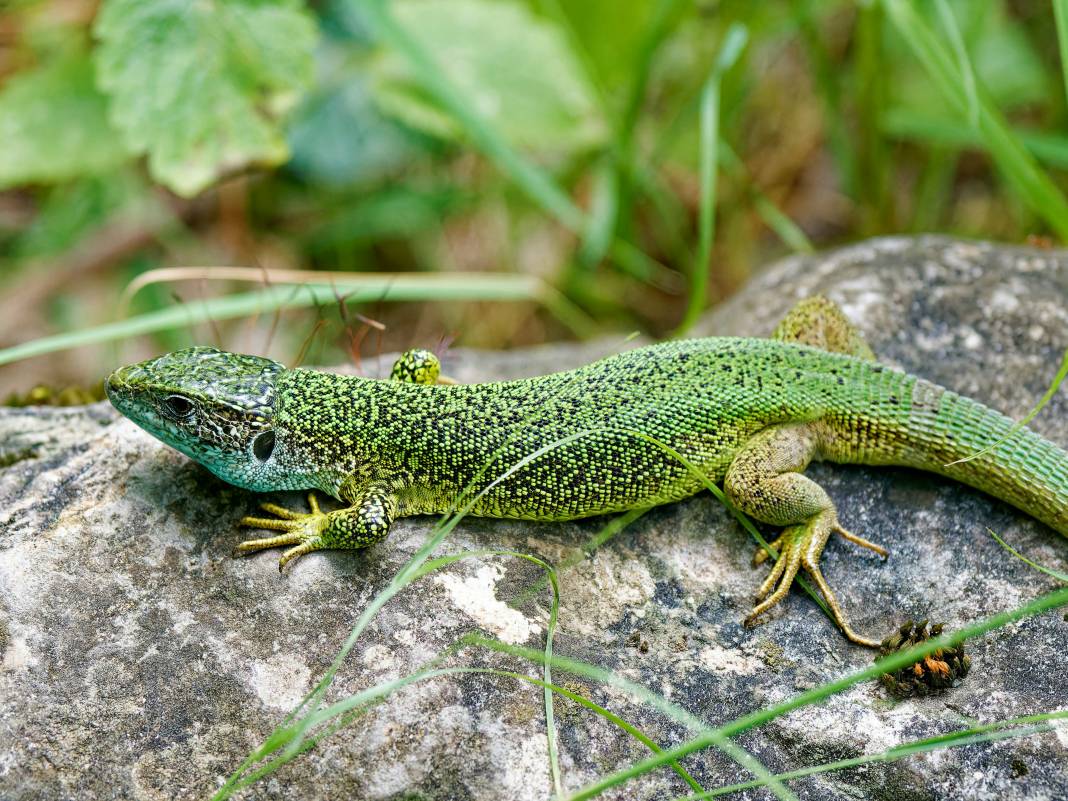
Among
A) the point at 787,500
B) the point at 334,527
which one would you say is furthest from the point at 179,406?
the point at 787,500

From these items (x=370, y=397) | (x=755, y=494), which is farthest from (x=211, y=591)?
(x=755, y=494)

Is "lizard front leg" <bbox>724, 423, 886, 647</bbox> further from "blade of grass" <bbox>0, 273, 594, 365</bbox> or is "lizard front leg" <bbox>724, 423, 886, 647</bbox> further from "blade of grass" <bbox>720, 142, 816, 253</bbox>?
"blade of grass" <bbox>720, 142, 816, 253</bbox>

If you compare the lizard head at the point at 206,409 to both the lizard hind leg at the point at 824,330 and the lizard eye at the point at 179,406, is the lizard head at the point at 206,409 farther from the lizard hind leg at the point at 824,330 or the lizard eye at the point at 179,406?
the lizard hind leg at the point at 824,330

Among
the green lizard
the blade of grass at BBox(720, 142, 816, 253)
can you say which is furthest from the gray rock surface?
the blade of grass at BBox(720, 142, 816, 253)

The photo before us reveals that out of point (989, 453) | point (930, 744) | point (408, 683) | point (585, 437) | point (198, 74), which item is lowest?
point (408, 683)

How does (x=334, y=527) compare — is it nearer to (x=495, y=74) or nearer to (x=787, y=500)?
(x=787, y=500)

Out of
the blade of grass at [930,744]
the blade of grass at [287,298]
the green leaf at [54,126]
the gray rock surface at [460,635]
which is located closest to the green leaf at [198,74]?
the blade of grass at [287,298]

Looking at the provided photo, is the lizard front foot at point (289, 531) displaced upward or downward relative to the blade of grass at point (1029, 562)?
downward

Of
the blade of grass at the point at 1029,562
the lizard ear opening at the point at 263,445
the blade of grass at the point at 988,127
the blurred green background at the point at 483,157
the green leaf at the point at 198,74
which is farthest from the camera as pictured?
the blurred green background at the point at 483,157
